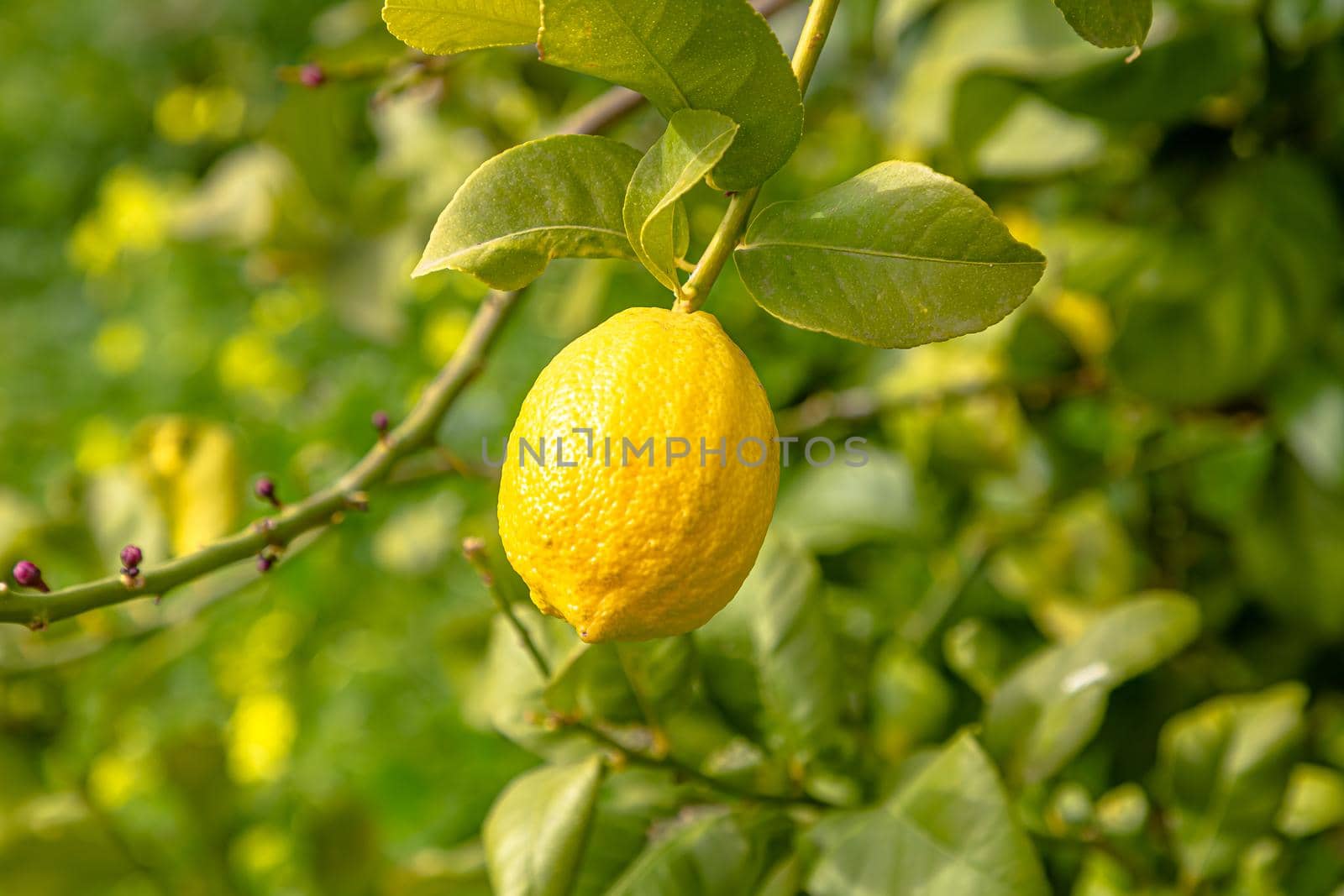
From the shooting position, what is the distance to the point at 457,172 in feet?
2.89

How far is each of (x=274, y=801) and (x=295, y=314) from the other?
492mm

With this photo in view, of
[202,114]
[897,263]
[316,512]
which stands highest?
[897,263]

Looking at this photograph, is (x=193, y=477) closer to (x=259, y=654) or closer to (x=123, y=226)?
(x=259, y=654)

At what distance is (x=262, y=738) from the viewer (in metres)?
0.93

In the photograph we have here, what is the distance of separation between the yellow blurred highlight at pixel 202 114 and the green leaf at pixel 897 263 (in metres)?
1.27

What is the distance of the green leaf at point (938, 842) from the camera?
0.32 meters

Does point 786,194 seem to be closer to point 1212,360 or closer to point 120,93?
point 1212,360

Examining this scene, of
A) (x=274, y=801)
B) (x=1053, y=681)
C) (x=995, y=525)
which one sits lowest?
(x=274, y=801)

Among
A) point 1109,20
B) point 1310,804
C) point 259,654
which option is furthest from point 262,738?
point 1109,20

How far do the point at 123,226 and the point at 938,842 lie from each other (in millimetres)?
1370

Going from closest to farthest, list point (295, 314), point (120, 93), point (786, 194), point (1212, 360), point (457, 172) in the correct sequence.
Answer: point (1212, 360), point (786, 194), point (457, 172), point (295, 314), point (120, 93)

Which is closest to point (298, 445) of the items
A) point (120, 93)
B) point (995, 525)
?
point (995, 525)

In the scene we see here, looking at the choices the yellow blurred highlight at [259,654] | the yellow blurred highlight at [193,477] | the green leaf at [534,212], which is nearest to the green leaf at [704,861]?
the green leaf at [534,212]

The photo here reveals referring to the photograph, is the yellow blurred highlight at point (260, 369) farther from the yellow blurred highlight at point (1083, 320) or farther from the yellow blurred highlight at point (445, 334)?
the yellow blurred highlight at point (1083, 320)
